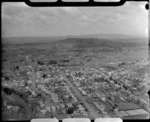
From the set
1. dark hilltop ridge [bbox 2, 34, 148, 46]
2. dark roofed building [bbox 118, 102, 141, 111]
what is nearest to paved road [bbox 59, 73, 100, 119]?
dark roofed building [bbox 118, 102, 141, 111]

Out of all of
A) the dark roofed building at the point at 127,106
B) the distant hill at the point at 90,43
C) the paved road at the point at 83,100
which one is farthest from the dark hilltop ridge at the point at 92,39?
the dark roofed building at the point at 127,106

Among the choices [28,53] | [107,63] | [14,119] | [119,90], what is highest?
[28,53]

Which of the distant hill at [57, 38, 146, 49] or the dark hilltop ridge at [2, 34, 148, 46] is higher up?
the dark hilltop ridge at [2, 34, 148, 46]

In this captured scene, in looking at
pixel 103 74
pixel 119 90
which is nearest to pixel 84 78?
pixel 103 74

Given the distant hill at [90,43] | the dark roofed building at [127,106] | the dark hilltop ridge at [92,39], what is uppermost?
the dark hilltop ridge at [92,39]

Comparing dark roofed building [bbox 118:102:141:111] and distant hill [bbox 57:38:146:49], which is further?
distant hill [bbox 57:38:146:49]

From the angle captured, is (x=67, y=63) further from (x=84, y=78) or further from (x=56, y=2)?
(x=56, y=2)

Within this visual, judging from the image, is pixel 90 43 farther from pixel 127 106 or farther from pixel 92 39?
pixel 127 106

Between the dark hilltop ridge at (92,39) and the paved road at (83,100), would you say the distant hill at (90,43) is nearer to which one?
the dark hilltop ridge at (92,39)

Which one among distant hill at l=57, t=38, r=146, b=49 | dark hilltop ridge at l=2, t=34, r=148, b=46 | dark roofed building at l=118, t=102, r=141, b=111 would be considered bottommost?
dark roofed building at l=118, t=102, r=141, b=111

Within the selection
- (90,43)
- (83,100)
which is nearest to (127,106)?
(83,100)

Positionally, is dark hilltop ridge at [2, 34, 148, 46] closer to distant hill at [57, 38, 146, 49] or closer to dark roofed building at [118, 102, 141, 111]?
distant hill at [57, 38, 146, 49]
